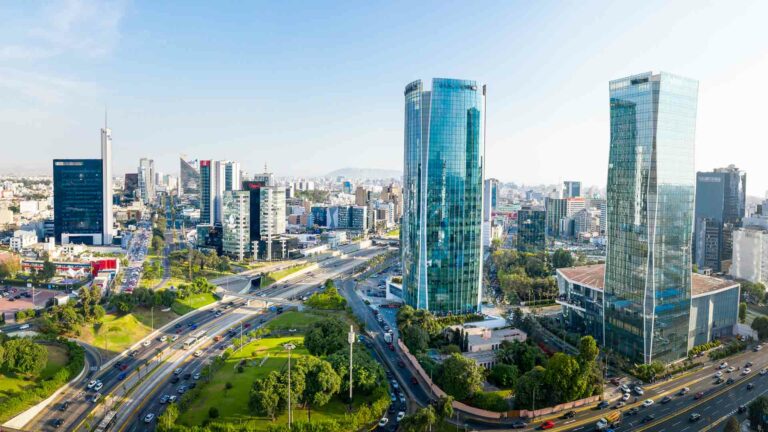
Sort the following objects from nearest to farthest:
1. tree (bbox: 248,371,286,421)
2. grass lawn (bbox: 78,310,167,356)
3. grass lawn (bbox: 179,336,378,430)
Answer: tree (bbox: 248,371,286,421) → grass lawn (bbox: 179,336,378,430) → grass lawn (bbox: 78,310,167,356)

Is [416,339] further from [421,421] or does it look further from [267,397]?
[267,397]

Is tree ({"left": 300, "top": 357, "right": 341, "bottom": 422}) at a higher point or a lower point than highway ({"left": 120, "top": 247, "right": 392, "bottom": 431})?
higher

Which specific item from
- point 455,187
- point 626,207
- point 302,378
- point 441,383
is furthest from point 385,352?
point 626,207

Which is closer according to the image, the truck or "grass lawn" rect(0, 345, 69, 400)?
the truck

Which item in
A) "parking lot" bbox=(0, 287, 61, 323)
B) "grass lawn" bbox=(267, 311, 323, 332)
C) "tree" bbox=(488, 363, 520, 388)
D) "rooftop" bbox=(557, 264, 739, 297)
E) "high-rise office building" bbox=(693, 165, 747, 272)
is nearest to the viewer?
"tree" bbox=(488, 363, 520, 388)

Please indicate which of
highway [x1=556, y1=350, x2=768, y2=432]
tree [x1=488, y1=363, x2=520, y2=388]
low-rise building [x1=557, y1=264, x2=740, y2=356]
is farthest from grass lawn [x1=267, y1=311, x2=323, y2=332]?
highway [x1=556, y1=350, x2=768, y2=432]

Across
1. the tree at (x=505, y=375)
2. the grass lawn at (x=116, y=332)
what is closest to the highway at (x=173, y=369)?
the grass lawn at (x=116, y=332)

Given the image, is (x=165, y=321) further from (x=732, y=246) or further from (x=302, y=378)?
(x=732, y=246)

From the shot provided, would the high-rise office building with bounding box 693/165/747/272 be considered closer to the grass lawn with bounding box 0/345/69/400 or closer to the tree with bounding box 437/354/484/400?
the tree with bounding box 437/354/484/400
